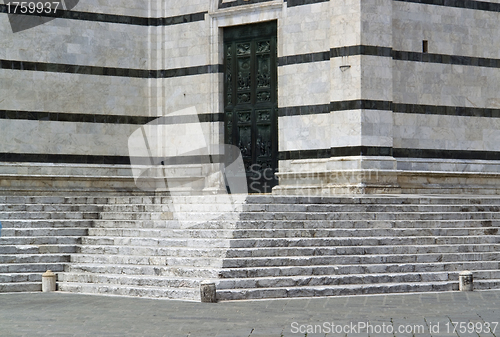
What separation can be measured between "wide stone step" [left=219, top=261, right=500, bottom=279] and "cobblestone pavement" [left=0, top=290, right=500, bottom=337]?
65 cm

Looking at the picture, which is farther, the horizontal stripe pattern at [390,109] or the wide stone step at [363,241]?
the horizontal stripe pattern at [390,109]

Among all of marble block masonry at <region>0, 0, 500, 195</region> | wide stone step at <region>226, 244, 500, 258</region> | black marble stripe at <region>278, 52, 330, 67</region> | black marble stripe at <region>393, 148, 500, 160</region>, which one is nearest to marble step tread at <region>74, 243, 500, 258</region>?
wide stone step at <region>226, 244, 500, 258</region>

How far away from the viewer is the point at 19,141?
52.5 feet

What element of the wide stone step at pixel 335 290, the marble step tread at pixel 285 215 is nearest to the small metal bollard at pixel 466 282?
the wide stone step at pixel 335 290

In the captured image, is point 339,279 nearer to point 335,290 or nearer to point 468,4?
point 335,290

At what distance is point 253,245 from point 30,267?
11.6ft

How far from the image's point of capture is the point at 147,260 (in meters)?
11.6

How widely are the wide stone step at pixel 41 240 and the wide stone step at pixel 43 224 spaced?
0.39 metres

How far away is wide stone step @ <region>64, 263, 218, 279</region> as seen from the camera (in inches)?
426

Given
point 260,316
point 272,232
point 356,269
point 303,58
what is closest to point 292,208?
point 272,232

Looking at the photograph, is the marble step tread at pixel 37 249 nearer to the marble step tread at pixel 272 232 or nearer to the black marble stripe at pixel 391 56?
the marble step tread at pixel 272 232

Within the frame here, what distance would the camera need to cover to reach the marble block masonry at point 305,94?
50.6 ft

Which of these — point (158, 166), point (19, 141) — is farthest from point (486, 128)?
point (19, 141)

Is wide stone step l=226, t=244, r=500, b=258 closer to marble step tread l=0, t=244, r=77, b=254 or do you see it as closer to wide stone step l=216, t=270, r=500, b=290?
wide stone step l=216, t=270, r=500, b=290
